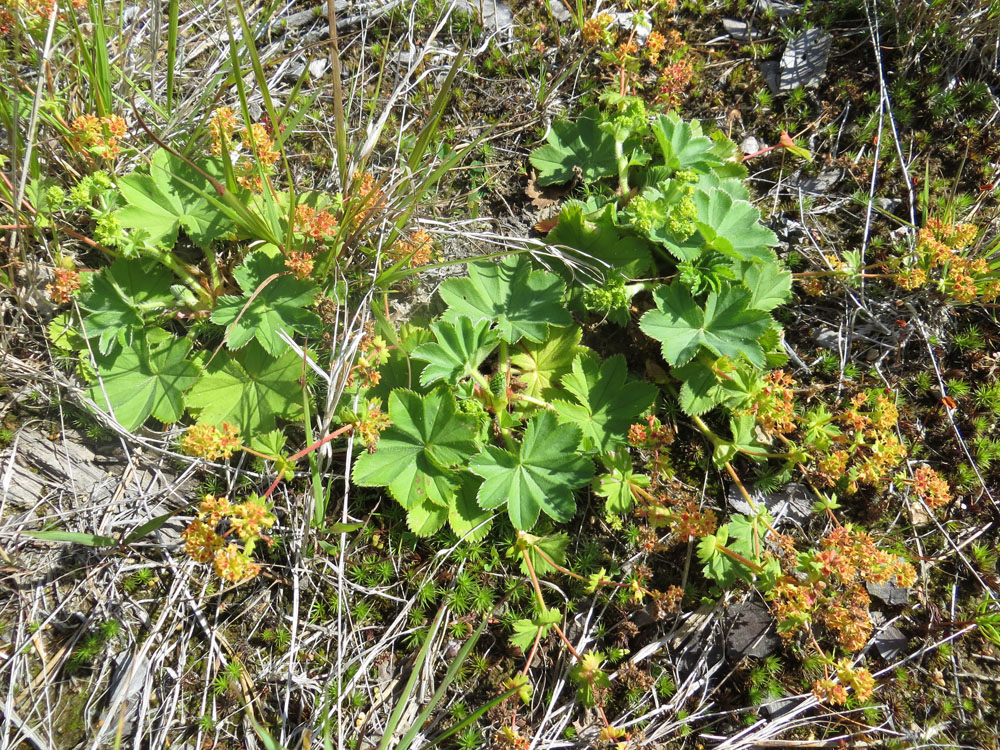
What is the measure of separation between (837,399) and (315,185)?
314 centimetres

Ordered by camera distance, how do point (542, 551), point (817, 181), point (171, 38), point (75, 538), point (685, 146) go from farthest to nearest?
point (817, 181) < point (685, 146) < point (542, 551) < point (171, 38) < point (75, 538)

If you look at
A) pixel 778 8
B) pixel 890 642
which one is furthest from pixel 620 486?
pixel 778 8

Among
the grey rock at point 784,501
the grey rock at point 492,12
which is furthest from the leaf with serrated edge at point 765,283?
the grey rock at point 492,12

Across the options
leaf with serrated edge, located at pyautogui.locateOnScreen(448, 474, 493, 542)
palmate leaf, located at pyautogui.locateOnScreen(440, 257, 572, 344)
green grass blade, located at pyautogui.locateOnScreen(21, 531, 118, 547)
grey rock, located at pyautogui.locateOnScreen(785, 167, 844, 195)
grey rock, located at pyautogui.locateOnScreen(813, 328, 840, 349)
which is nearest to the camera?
green grass blade, located at pyautogui.locateOnScreen(21, 531, 118, 547)

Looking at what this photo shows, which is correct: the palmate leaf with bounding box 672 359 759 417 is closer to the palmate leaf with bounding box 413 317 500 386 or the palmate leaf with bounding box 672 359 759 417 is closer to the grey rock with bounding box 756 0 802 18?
the palmate leaf with bounding box 413 317 500 386

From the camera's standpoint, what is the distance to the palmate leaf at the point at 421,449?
9.72 feet

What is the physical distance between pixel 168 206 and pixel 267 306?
700mm

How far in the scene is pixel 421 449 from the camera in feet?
9.96

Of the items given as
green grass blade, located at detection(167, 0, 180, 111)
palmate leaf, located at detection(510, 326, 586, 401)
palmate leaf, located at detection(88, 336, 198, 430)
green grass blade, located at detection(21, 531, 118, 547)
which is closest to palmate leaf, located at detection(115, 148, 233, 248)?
green grass blade, located at detection(167, 0, 180, 111)

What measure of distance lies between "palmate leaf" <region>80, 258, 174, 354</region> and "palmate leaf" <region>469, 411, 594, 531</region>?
1764 mm

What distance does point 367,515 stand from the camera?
3.22 metres

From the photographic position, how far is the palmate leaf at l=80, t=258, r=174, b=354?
3016 mm

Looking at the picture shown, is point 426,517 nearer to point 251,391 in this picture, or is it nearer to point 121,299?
point 251,391

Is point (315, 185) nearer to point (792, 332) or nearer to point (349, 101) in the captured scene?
point (349, 101)
